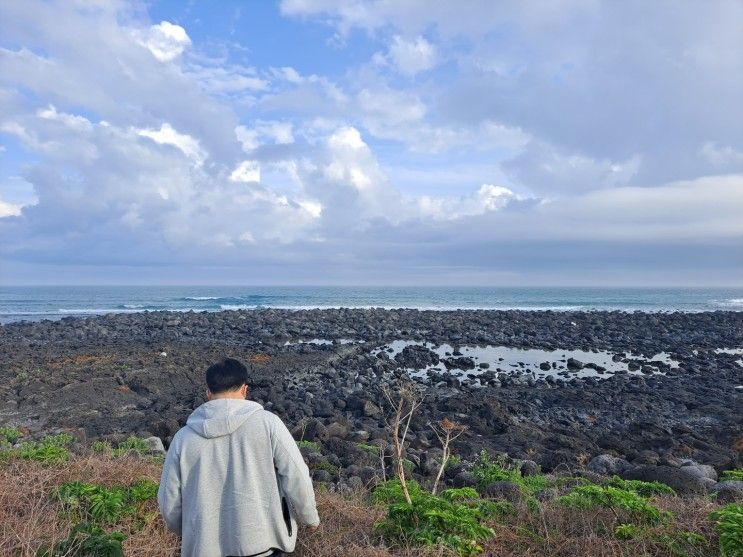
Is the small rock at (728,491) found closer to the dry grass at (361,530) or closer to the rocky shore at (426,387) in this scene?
the rocky shore at (426,387)

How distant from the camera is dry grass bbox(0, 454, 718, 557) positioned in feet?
13.4

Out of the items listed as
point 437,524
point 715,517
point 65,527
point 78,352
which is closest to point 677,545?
point 715,517

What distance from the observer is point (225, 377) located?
320 centimetres

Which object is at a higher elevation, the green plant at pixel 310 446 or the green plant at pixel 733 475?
the green plant at pixel 733 475

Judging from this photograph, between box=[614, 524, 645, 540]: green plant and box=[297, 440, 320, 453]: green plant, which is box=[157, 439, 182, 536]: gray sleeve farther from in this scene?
box=[297, 440, 320, 453]: green plant

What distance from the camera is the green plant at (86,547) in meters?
3.78

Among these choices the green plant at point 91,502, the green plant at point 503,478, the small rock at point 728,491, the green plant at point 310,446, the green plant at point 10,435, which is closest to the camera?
the green plant at point 91,502

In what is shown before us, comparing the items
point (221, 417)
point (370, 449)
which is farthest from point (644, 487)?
point (221, 417)

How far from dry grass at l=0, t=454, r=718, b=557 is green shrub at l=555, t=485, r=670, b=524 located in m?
0.09

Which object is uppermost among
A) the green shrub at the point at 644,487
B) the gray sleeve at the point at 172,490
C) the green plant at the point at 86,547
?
the gray sleeve at the point at 172,490

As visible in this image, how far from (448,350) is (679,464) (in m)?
14.5

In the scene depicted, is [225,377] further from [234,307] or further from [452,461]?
[234,307]

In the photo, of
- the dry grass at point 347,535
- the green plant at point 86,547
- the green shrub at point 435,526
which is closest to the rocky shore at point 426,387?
the dry grass at point 347,535

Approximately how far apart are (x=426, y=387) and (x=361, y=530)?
423 inches
